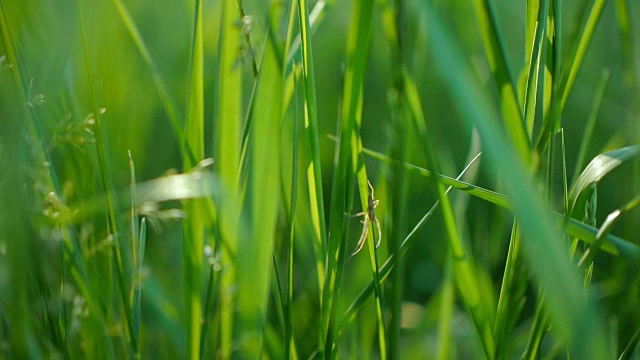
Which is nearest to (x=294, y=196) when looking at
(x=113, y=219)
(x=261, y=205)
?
(x=261, y=205)

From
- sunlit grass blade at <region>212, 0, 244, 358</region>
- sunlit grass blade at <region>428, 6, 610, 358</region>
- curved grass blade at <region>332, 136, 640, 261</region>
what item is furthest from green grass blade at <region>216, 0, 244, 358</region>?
sunlit grass blade at <region>428, 6, 610, 358</region>

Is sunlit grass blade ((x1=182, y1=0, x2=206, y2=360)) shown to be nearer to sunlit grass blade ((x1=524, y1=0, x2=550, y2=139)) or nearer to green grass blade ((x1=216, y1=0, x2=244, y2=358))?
green grass blade ((x1=216, y1=0, x2=244, y2=358))

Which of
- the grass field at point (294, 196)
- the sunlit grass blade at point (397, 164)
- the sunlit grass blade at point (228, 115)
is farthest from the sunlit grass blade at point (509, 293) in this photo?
the sunlit grass blade at point (228, 115)

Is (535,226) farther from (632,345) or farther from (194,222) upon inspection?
(194,222)

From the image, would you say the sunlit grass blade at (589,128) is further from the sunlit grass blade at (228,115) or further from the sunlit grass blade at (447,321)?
the sunlit grass blade at (228,115)

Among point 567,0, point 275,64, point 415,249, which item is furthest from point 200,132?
point 567,0
